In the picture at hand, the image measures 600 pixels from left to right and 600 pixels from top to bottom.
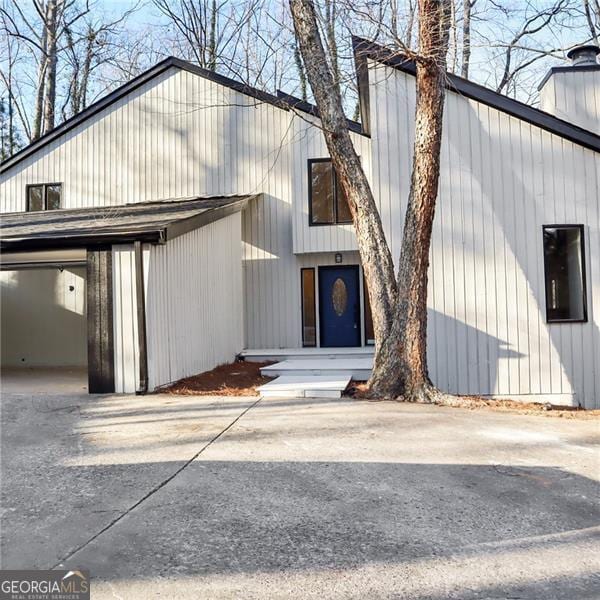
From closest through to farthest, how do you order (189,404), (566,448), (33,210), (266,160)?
(566,448) < (189,404) < (266,160) < (33,210)

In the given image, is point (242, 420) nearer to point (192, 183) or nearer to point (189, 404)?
point (189, 404)

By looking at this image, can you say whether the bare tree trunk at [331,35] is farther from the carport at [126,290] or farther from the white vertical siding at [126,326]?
the white vertical siding at [126,326]

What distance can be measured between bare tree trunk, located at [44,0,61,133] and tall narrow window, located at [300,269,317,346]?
13.5 meters

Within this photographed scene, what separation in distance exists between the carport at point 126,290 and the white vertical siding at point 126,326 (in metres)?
0.01

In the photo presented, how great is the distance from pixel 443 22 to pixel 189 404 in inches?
237

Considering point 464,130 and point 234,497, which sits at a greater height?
point 464,130

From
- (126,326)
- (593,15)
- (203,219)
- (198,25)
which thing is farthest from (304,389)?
(198,25)

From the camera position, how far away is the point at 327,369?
8.80 metres

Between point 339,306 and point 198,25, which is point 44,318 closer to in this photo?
point 339,306

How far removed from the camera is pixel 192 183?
40.9 ft

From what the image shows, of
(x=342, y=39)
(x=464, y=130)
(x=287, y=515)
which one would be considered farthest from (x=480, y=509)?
(x=342, y=39)

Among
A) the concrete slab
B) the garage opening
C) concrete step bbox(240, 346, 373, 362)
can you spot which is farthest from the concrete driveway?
the garage opening

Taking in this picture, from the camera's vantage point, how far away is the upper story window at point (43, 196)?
520 inches

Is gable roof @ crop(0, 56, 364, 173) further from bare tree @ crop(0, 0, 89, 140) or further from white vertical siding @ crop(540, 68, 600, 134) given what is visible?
bare tree @ crop(0, 0, 89, 140)
